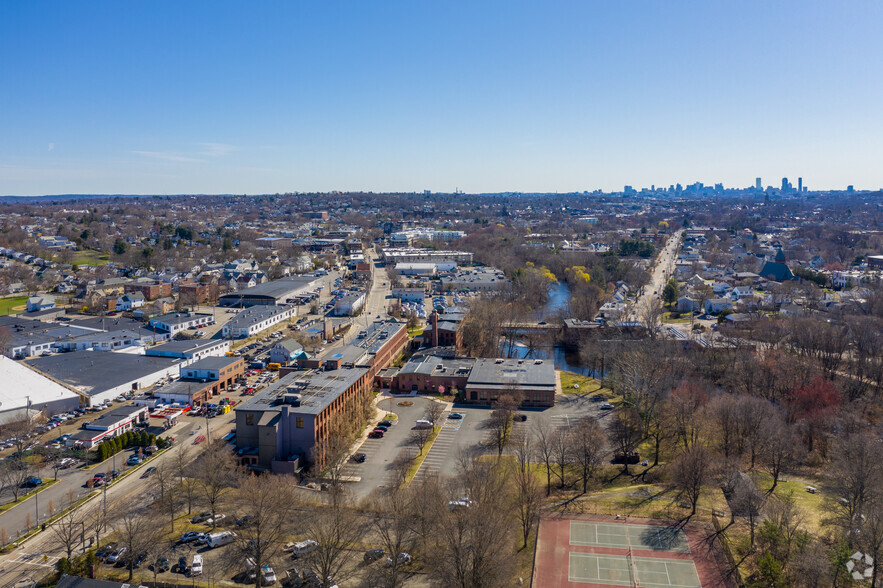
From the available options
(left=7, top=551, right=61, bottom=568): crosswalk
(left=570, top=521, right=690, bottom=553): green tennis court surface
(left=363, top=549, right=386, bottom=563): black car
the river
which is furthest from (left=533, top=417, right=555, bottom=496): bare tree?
(left=7, top=551, right=61, bottom=568): crosswalk

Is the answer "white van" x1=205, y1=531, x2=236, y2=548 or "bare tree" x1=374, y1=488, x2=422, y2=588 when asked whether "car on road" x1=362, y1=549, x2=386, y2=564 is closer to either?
"bare tree" x1=374, y1=488, x2=422, y2=588

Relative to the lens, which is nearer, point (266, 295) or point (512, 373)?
point (512, 373)

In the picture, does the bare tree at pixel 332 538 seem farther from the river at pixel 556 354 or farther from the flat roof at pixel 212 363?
the river at pixel 556 354

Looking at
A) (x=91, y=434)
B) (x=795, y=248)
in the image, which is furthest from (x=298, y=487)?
(x=795, y=248)

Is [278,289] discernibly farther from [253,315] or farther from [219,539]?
[219,539]

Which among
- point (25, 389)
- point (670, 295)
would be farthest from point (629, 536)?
point (670, 295)

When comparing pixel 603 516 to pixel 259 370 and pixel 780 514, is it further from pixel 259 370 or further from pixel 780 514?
pixel 259 370
